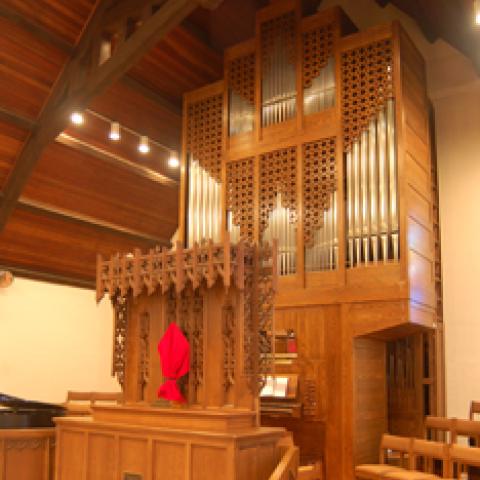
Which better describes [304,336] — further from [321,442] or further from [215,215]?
[215,215]

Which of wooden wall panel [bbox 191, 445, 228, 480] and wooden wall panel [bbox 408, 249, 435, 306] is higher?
wooden wall panel [bbox 408, 249, 435, 306]

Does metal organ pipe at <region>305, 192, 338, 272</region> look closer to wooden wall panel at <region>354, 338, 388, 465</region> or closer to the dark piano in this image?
wooden wall panel at <region>354, 338, 388, 465</region>

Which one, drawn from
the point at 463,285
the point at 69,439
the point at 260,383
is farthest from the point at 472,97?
the point at 69,439

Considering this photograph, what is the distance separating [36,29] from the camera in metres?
8.06

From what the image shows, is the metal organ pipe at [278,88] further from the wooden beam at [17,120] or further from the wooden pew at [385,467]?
the wooden pew at [385,467]

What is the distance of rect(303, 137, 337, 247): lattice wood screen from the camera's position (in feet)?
27.6

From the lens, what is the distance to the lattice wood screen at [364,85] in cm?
825

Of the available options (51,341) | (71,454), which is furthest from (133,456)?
(51,341)

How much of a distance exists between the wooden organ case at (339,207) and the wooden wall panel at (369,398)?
0.02 metres

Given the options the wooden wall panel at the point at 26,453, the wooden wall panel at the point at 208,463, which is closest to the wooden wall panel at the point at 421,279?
the wooden wall panel at the point at 208,463

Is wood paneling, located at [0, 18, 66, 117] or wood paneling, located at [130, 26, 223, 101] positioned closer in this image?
wood paneling, located at [0, 18, 66, 117]

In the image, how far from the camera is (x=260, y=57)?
31.0ft

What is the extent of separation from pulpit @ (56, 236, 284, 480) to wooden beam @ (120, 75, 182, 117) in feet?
13.4

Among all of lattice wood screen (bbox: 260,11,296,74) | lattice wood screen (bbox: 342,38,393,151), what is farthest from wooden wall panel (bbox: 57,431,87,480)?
lattice wood screen (bbox: 260,11,296,74)
